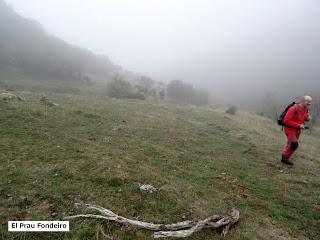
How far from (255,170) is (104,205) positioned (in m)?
8.74

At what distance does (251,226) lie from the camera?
8.67 meters

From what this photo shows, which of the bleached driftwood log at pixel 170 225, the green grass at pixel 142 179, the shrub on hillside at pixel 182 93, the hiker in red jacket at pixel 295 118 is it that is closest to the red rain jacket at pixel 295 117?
the hiker in red jacket at pixel 295 118

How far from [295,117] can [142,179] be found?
28.0 ft

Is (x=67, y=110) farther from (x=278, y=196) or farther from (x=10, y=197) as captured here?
(x=278, y=196)

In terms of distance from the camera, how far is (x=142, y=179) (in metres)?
11.2

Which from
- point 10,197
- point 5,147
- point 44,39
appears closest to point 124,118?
point 5,147

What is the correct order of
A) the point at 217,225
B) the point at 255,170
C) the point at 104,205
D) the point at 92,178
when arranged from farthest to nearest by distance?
1. the point at 255,170
2. the point at 92,178
3. the point at 104,205
4. the point at 217,225

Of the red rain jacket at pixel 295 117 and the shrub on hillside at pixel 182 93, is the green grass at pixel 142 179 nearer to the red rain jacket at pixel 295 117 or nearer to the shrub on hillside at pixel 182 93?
the red rain jacket at pixel 295 117

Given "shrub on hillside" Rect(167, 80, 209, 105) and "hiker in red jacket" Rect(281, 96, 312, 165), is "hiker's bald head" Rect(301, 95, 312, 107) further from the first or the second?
"shrub on hillside" Rect(167, 80, 209, 105)

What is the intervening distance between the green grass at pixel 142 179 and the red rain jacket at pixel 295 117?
7.15ft

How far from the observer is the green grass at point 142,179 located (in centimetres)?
859

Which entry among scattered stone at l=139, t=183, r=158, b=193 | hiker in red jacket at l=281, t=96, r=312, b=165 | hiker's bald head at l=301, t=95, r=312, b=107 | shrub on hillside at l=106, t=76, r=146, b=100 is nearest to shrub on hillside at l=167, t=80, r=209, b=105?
shrub on hillside at l=106, t=76, r=146, b=100

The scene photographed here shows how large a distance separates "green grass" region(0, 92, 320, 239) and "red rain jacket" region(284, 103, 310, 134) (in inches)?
85.8

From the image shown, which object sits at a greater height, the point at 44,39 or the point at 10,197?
the point at 44,39
